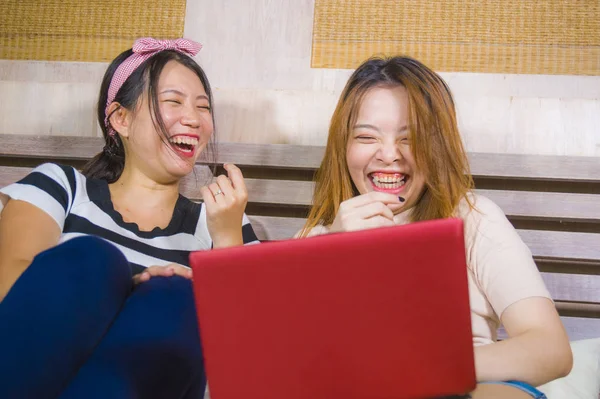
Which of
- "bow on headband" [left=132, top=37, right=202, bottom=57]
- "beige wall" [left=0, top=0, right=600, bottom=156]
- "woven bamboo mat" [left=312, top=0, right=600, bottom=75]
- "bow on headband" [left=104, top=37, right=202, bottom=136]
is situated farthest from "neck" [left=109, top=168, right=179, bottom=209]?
"woven bamboo mat" [left=312, top=0, right=600, bottom=75]

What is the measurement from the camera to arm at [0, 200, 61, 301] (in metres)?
1.10

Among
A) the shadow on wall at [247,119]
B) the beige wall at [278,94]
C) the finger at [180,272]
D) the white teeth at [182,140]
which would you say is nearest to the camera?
the finger at [180,272]

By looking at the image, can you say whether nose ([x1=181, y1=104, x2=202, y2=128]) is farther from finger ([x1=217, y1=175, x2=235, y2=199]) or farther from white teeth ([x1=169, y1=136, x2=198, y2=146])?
finger ([x1=217, y1=175, x2=235, y2=199])

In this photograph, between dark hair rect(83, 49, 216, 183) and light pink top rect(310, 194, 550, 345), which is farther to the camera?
dark hair rect(83, 49, 216, 183)

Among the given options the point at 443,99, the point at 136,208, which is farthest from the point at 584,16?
the point at 136,208

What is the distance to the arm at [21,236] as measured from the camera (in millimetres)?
1103

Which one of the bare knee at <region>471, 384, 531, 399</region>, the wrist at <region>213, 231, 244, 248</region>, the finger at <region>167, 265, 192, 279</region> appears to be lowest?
the bare knee at <region>471, 384, 531, 399</region>

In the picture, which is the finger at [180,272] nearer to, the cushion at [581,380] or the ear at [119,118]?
the ear at [119,118]

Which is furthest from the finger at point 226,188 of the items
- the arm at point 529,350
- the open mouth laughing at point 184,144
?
the arm at point 529,350

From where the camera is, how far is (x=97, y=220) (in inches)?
49.3

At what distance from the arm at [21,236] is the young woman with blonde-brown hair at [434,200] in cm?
44

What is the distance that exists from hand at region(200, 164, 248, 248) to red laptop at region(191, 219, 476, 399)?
53 cm

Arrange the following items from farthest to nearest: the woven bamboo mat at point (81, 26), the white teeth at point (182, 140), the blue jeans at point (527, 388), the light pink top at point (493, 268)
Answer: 1. the woven bamboo mat at point (81, 26)
2. the white teeth at point (182, 140)
3. the light pink top at point (493, 268)
4. the blue jeans at point (527, 388)

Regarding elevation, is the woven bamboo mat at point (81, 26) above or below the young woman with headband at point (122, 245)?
above
